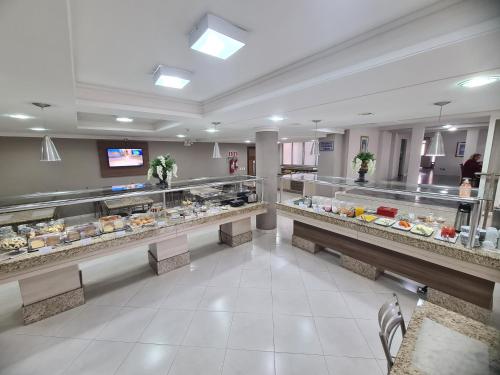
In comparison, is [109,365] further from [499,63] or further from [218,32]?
[499,63]

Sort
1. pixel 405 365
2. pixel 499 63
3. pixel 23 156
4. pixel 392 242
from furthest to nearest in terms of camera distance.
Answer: pixel 23 156
pixel 392 242
pixel 499 63
pixel 405 365

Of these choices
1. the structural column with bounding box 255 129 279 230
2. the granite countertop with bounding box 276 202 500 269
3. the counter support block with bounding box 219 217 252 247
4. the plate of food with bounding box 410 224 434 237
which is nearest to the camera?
the granite countertop with bounding box 276 202 500 269

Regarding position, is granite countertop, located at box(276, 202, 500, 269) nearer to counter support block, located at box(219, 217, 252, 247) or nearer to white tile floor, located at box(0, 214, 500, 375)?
white tile floor, located at box(0, 214, 500, 375)

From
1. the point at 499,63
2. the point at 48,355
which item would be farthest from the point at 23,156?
the point at 499,63

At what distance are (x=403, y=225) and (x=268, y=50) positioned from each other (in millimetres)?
2752

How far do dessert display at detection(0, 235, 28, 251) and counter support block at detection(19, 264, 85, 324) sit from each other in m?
0.38

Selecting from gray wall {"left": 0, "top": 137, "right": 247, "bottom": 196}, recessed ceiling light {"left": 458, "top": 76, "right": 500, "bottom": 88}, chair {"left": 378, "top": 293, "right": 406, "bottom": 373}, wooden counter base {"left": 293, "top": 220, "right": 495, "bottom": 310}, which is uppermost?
recessed ceiling light {"left": 458, "top": 76, "right": 500, "bottom": 88}

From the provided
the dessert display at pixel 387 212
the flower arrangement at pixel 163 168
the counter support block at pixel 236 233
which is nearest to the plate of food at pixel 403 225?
the dessert display at pixel 387 212

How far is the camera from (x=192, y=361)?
6.17ft

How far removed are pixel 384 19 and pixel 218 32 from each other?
96cm

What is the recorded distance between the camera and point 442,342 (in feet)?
3.74

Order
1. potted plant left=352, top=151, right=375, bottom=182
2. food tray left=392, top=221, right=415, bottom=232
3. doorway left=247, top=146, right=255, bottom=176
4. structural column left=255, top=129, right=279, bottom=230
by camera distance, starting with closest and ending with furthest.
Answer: food tray left=392, top=221, right=415, bottom=232
potted plant left=352, top=151, right=375, bottom=182
structural column left=255, top=129, right=279, bottom=230
doorway left=247, top=146, right=255, bottom=176

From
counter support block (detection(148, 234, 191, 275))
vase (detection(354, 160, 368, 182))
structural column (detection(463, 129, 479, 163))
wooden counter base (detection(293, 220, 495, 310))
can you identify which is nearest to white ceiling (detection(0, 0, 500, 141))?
vase (detection(354, 160, 368, 182))

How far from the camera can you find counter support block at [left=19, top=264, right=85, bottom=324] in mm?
2305
